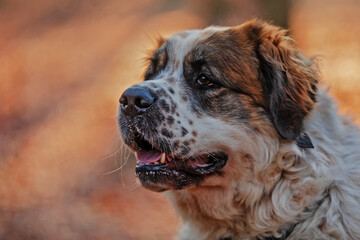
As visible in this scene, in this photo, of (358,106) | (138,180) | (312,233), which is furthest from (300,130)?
(358,106)

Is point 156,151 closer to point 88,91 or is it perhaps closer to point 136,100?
point 136,100

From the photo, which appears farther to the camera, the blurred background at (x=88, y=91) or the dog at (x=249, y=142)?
the blurred background at (x=88, y=91)

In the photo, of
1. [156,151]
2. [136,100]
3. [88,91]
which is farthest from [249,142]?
[88,91]

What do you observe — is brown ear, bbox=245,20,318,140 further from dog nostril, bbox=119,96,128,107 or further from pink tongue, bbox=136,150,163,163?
dog nostril, bbox=119,96,128,107

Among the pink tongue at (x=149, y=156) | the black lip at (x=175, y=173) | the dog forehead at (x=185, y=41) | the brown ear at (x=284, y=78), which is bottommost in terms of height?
the black lip at (x=175, y=173)

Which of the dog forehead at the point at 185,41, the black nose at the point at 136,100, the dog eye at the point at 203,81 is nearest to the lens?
the black nose at the point at 136,100

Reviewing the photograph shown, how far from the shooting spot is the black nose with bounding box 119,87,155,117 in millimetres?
3113

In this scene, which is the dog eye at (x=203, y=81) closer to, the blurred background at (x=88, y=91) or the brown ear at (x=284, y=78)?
the brown ear at (x=284, y=78)

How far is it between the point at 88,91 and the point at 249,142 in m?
8.40

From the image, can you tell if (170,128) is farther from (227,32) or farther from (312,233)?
(312,233)

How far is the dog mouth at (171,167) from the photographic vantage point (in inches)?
126

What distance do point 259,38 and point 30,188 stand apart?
517 centimetres

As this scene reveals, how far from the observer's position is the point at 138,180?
3283 millimetres

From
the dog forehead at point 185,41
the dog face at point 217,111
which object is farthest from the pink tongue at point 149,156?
the dog forehead at point 185,41
